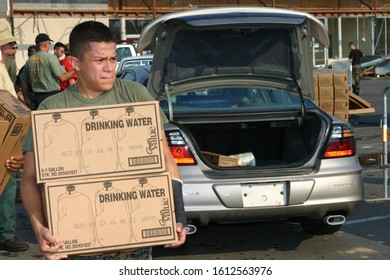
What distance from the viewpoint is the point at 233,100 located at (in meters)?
7.72

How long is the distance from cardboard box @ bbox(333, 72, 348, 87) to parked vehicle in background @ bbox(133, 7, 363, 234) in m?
5.72

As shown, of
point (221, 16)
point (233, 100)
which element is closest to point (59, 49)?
point (233, 100)

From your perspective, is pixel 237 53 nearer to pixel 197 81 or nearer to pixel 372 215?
pixel 197 81

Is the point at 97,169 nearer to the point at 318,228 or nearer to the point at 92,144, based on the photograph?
the point at 92,144

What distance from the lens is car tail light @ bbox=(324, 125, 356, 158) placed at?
699cm

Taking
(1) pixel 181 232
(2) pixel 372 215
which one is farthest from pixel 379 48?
(1) pixel 181 232

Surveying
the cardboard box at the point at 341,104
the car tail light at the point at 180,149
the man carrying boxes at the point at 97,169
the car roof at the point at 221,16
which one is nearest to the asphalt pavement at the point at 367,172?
the cardboard box at the point at 341,104

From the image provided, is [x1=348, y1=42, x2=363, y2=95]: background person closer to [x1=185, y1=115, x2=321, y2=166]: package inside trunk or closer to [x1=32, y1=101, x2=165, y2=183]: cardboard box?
[x1=185, y1=115, x2=321, y2=166]: package inside trunk

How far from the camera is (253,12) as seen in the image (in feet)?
24.8

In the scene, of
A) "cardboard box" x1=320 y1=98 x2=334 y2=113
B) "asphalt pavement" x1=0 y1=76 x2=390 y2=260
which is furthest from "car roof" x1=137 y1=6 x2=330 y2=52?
"cardboard box" x1=320 y1=98 x2=334 y2=113

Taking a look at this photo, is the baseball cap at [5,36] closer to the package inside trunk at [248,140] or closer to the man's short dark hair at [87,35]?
the package inside trunk at [248,140]

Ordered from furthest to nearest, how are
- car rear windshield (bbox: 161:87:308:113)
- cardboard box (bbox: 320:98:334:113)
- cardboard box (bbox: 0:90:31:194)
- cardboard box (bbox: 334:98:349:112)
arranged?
cardboard box (bbox: 334:98:349:112), cardboard box (bbox: 320:98:334:113), car rear windshield (bbox: 161:87:308:113), cardboard box (bbox: 0:90:31:194)

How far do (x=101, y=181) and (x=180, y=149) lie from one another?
3.25m

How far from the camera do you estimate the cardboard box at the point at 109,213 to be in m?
3.60
